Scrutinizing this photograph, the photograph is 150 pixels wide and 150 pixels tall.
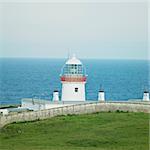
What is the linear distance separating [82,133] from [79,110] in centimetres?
507

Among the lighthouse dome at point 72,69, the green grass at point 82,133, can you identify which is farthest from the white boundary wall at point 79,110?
the lighthouse dome at point 72,69

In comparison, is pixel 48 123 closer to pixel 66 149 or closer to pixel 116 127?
pixel 116 127

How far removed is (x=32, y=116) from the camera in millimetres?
20844

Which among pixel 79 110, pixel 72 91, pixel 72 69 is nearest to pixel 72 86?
pixel 72 91

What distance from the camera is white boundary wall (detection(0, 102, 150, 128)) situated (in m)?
20.4

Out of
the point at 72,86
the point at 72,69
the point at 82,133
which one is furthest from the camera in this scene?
the point at 72,69

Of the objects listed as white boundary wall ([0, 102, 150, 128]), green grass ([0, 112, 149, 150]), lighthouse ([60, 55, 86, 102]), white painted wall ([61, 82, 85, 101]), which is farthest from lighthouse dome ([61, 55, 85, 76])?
green grass ([0, 112, 149, 150])

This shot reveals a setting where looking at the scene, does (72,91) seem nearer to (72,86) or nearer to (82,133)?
(72,86)

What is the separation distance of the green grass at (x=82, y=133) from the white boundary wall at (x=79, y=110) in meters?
0.53

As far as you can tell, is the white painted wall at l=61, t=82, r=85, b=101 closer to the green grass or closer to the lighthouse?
the lighthouse

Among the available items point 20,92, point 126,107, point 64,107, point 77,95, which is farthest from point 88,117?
point 20,92

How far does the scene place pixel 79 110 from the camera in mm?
22719

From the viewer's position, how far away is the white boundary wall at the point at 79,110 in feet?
66.8

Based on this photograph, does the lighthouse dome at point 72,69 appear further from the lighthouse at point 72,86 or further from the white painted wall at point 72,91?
the white painted wall at point 72,91
